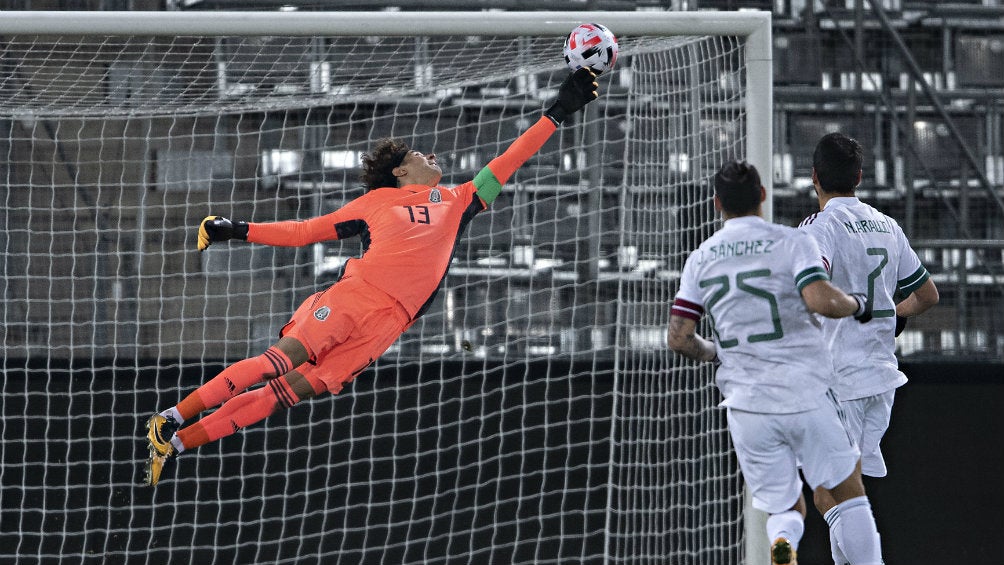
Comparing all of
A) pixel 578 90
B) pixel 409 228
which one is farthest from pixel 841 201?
pixel 409 228

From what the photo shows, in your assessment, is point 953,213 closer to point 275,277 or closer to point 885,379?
point 885,379

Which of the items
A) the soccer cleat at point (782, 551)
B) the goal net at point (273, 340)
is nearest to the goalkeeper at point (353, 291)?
the goal net at point (273, 340)

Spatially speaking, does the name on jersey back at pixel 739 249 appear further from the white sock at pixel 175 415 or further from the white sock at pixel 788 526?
the white sock at pixel 175 415

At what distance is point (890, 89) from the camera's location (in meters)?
8.24

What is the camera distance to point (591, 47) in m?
4.72

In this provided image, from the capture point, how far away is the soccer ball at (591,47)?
4.72 meters

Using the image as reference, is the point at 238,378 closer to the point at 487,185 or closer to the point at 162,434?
the point at 162,434

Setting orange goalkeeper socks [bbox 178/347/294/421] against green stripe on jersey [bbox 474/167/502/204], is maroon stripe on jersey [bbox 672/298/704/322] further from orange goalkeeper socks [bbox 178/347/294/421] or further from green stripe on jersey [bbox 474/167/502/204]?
orange goalkeeper socks [bbox 178/347/294/421]

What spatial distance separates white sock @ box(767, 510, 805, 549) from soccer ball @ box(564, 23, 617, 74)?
2.13 meters

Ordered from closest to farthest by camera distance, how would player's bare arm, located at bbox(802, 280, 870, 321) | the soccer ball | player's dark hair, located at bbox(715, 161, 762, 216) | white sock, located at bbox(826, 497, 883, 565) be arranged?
player's bare arm, located at bbox(802, 280, 870, 321) < player's dark hair, located at bbox(715, 161, 762, 216) < white sock, located at bbox(826, 497, 883, 565) < the soccer ball

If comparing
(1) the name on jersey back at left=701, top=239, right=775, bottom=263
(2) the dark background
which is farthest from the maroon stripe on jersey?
(2) the dark background

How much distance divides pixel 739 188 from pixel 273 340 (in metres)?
4.19

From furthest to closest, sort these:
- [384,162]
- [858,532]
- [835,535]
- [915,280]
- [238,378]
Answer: [384,162], [238,378], [915,280], [835,535], [858,532]

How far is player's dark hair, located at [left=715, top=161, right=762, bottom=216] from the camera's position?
3523 millimetres
